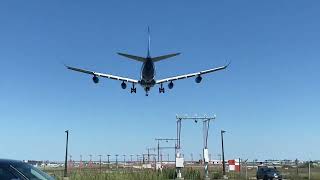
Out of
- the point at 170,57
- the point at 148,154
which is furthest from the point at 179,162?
the point at 148,154

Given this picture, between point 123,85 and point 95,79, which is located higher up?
point 95,79

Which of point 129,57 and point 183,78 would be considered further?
point 183,78

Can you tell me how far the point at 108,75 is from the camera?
53.7 metres

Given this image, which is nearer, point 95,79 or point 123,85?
point 95,79

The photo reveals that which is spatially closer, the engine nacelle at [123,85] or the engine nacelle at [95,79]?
the engine nacelle at [95,79]

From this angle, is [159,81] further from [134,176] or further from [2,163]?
[2,163]

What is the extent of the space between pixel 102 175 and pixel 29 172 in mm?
28724

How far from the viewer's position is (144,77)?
50.6 meters

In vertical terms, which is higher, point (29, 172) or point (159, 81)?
point (159, 81)

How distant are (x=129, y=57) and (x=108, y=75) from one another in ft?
17.0

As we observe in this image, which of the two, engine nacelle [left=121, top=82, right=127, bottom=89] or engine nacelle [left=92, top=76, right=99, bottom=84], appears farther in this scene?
engine nacelle [left=121, top=82, right=127, bottom=89]

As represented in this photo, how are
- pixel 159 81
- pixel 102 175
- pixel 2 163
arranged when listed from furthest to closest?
pixel 159 81, pixel 102 175, pixel 2 163

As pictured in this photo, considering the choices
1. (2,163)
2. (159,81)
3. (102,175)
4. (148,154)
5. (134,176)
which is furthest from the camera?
(148,154)

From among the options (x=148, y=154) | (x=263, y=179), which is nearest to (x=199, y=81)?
(x=263, y=179)
